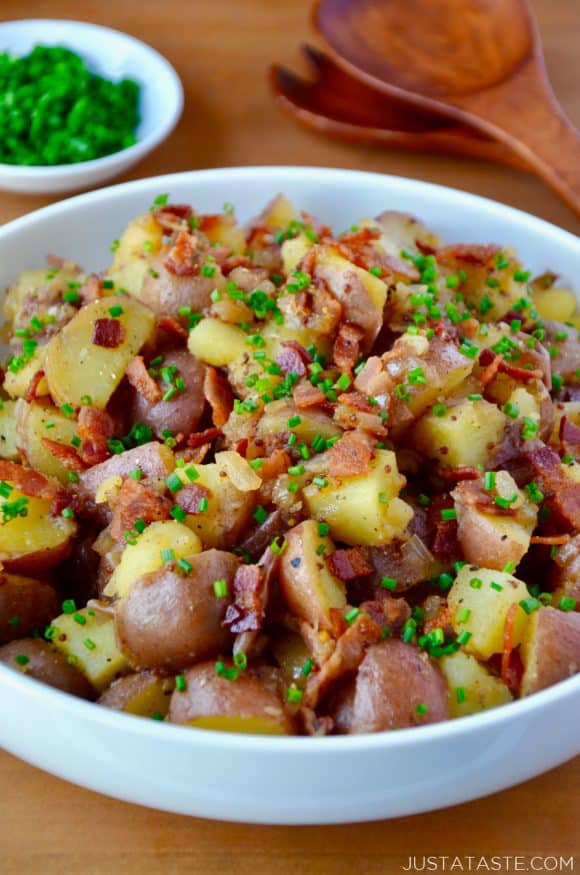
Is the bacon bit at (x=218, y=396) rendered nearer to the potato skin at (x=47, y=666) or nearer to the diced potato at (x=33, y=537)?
the diced potato at (x=33, y=537)

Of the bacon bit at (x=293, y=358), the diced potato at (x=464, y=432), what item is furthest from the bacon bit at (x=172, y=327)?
the diced potato at (x=464, y=432)

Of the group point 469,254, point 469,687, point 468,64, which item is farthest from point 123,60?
point 469,687

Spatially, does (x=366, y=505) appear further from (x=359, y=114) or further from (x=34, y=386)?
(x=359, y=114)

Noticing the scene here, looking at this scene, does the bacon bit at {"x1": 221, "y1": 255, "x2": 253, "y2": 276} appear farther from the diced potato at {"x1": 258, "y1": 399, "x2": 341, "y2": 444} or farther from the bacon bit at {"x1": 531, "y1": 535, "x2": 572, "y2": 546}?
the bacon bit at {"x1": 531, "y1": 535, "x2": 572, "y2": 546}

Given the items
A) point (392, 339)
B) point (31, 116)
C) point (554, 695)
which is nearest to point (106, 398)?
point (392, 339)

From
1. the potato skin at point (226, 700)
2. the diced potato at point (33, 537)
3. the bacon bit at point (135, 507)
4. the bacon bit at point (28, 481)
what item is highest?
the bacon bit at point (135, 507)

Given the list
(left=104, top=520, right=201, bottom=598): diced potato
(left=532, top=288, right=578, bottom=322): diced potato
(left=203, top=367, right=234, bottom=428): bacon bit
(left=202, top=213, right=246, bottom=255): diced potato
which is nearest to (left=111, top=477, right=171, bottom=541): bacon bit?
(left=104, top=520, right=201, bottom=598): diced potato

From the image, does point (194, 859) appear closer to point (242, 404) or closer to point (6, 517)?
point (6, 517)
